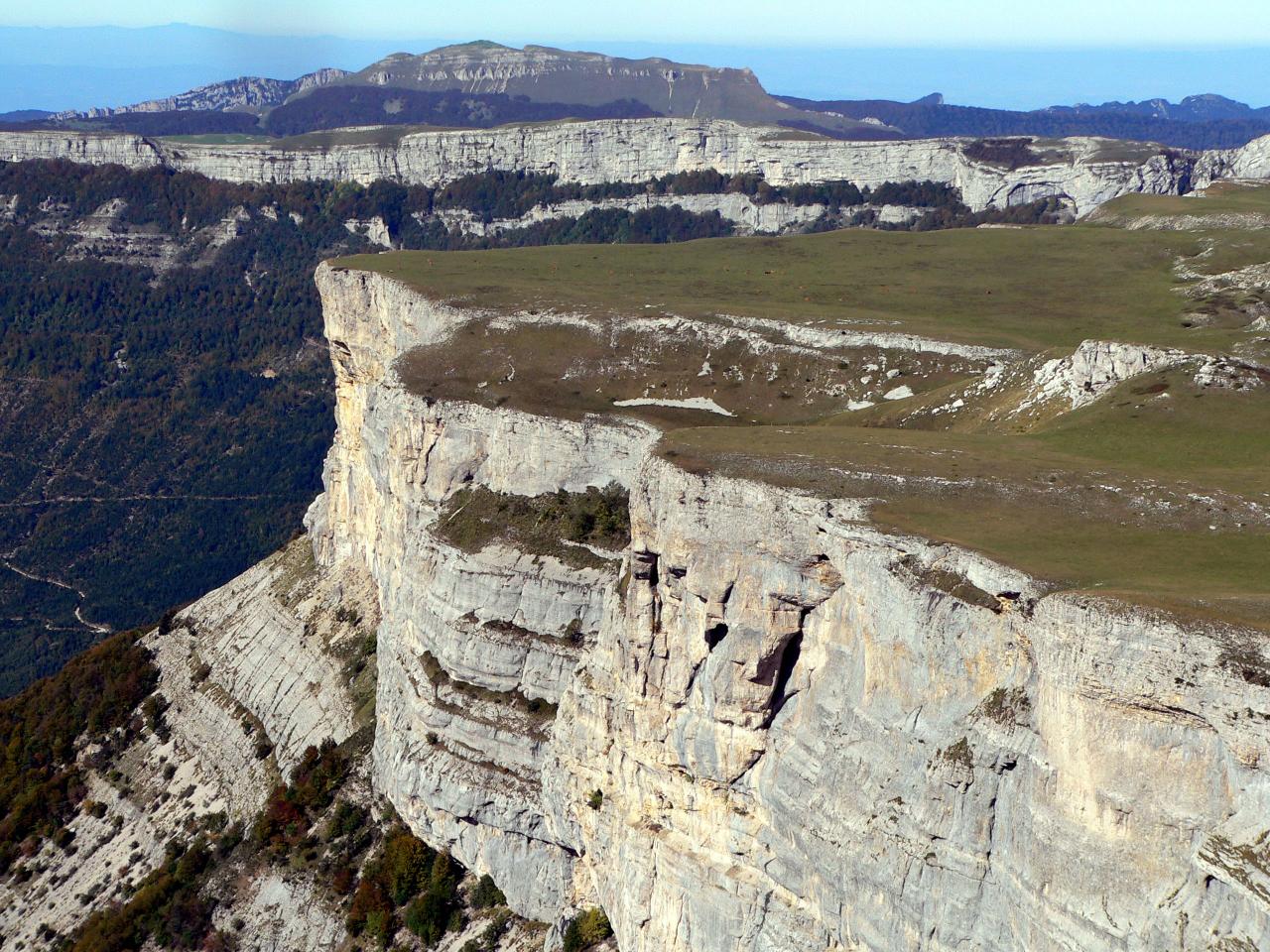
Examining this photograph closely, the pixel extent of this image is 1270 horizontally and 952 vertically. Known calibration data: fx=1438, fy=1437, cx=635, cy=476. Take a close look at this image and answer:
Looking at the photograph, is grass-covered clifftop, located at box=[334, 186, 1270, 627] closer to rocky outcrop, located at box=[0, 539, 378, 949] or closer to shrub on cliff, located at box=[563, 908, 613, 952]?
shrub on cliff, located at box=[563, 908, 613, 952]

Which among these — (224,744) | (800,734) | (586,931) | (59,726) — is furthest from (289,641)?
(800,734)

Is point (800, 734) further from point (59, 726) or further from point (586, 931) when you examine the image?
point (59, 726)

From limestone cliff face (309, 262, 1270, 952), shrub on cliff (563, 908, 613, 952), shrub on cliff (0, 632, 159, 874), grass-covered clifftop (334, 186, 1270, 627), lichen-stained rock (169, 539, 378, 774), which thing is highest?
grass-covered clifftop (334, 186, 1270, 627)

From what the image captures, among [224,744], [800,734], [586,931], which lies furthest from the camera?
[224,744]

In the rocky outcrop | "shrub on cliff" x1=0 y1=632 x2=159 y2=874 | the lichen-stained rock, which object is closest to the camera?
the rocky outcrop

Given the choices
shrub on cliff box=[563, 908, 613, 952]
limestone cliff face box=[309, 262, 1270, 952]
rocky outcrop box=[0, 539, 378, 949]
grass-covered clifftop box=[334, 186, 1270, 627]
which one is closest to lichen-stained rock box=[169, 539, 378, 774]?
rocky outcrop box=[0, 539, 378, 949]

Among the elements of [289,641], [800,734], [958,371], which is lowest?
[289,641]

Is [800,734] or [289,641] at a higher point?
[800,734]

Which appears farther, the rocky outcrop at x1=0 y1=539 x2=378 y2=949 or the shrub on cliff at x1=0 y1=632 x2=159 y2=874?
the shrub on cliff at x1=0 y1=632 x2=159 y2=874

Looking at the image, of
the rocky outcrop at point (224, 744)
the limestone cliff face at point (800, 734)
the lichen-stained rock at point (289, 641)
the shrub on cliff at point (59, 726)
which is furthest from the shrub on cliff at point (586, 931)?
the shrub on cliff at point (59, 726)
